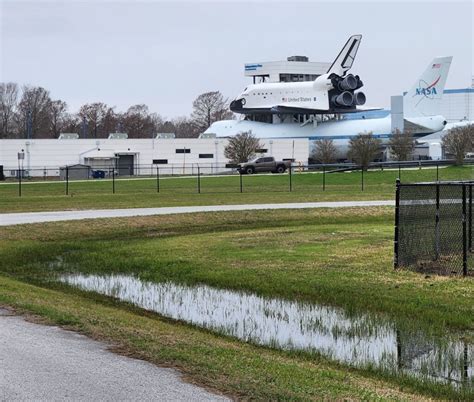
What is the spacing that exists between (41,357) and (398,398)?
3.77m

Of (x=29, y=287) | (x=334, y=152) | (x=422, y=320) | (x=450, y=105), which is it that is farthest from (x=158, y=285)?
(x=450, y=105)

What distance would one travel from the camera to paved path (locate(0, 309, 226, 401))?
22.8 ft

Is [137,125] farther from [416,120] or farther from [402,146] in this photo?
[402,146]

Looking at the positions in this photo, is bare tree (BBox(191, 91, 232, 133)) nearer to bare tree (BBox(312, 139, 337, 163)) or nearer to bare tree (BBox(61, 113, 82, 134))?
bare tree (BBox(61, 113, 82, 134))

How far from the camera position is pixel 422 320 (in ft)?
37.3

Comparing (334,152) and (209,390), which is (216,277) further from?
(334,152)

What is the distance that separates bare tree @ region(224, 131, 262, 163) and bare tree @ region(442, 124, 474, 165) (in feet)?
74.8

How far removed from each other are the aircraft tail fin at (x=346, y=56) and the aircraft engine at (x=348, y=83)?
288 cm

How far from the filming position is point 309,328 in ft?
36.9

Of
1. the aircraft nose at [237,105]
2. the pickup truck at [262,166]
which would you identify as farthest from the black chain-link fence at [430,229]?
the aircraft nose at [237,105]

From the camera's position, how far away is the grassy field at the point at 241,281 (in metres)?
7.95

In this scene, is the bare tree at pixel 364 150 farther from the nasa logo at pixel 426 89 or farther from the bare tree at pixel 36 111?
the bare tree at pixel 36 111

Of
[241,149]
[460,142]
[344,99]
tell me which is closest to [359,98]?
[344,99]

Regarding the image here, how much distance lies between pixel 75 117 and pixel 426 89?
227ft
